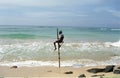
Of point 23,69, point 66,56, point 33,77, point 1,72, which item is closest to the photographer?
point 33,77

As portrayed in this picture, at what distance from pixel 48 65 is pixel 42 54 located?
398 centimetres

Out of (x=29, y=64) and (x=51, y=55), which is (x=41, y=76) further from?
(x=51, y=55)

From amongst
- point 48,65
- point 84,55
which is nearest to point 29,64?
point 48,65

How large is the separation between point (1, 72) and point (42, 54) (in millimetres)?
6527

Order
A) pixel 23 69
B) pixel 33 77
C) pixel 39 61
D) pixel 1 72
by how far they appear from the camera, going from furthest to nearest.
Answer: pixel 39 61, pixel 23 69, pixel 1 72, pixel 33 77

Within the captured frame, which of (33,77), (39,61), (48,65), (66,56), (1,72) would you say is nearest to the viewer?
(33,77)

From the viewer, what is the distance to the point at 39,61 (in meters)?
16.8

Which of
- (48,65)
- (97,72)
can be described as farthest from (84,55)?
(97,72)

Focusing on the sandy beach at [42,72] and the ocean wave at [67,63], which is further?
the ocean wave at [67,63]

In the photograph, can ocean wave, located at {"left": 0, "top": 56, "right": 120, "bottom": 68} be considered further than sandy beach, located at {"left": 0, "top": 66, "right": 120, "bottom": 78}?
Yes

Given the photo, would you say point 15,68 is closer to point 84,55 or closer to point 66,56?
point 66,56

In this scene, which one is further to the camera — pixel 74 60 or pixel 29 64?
pixel 74 60

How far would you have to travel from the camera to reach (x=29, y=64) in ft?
51.7

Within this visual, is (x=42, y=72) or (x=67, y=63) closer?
(x=42, y=72)
